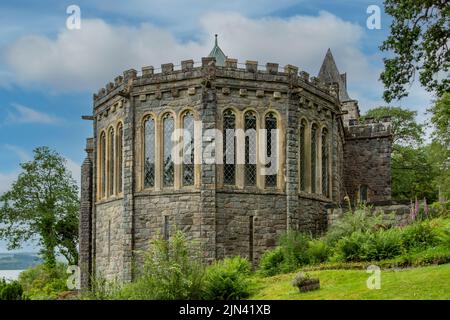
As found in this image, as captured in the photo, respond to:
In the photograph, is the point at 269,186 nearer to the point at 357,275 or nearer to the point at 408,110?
the point at 357,275

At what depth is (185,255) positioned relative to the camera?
18141mm

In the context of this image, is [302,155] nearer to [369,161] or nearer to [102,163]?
[102,163]

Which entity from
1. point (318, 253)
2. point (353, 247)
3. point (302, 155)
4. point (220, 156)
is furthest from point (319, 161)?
point (353, 247)

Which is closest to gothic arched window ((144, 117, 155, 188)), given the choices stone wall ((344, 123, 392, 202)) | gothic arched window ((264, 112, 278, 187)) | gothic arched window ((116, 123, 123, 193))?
gothic arched window ((116, 123, 123, 193))

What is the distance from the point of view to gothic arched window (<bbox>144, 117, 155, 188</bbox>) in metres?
26.8

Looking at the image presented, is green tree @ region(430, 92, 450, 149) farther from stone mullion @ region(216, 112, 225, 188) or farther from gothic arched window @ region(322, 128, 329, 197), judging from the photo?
stone mullion @ region(216, 112, 225, 188)

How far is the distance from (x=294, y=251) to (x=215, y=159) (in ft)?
16.7

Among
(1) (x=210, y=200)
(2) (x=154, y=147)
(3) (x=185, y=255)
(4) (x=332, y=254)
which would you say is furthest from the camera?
(2) (x=154, y=147)

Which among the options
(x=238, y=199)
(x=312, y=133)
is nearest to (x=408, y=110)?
(x=312, y=133)

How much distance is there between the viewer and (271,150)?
2666 cm

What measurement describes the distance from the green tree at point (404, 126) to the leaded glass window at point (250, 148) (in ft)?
108

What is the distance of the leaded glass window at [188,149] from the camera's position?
2608 centimetres

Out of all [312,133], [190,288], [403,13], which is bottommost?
[190,288]

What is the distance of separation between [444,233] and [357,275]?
140 inches
